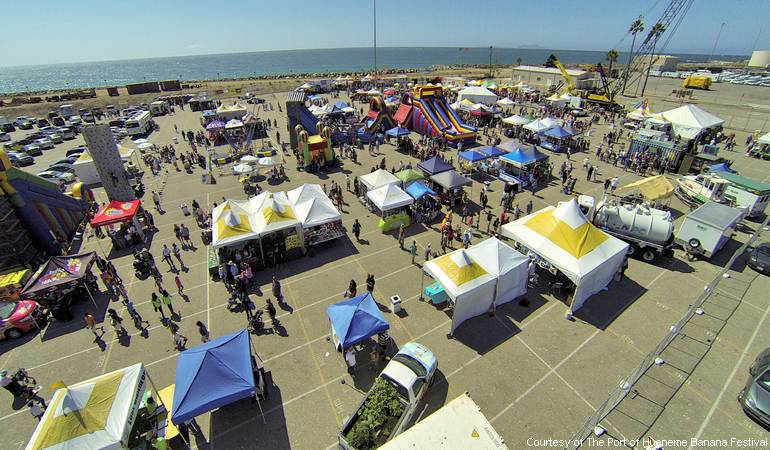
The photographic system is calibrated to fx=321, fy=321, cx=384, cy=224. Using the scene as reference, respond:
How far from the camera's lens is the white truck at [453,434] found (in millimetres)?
7012

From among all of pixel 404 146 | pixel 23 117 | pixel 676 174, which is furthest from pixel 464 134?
pixel 23 117

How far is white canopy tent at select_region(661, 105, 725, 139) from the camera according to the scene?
29.4m

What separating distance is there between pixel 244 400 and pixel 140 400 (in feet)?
9.10

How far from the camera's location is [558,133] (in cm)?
3041

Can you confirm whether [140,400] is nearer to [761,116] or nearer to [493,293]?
[493,293]

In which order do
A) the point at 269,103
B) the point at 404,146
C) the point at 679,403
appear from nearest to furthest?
1. the point at 679,403
2. the point at 404,146
3. the point at 269,103

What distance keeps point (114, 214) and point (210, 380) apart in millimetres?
14588

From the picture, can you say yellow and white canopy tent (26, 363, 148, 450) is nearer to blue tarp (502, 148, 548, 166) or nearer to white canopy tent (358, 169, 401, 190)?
white canopy tent (358, 169, 401, 190)

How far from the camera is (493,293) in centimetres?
1291

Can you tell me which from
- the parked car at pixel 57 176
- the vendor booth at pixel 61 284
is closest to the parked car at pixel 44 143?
the parked car at pixel 57 176

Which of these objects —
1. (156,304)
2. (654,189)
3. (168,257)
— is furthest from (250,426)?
(654,189)

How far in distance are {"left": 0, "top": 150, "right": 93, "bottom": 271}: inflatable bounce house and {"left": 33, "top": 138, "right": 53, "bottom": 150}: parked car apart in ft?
94.4

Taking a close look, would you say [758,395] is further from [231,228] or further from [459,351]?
[231,228]

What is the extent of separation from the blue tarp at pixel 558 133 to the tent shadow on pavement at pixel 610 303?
19.4m
